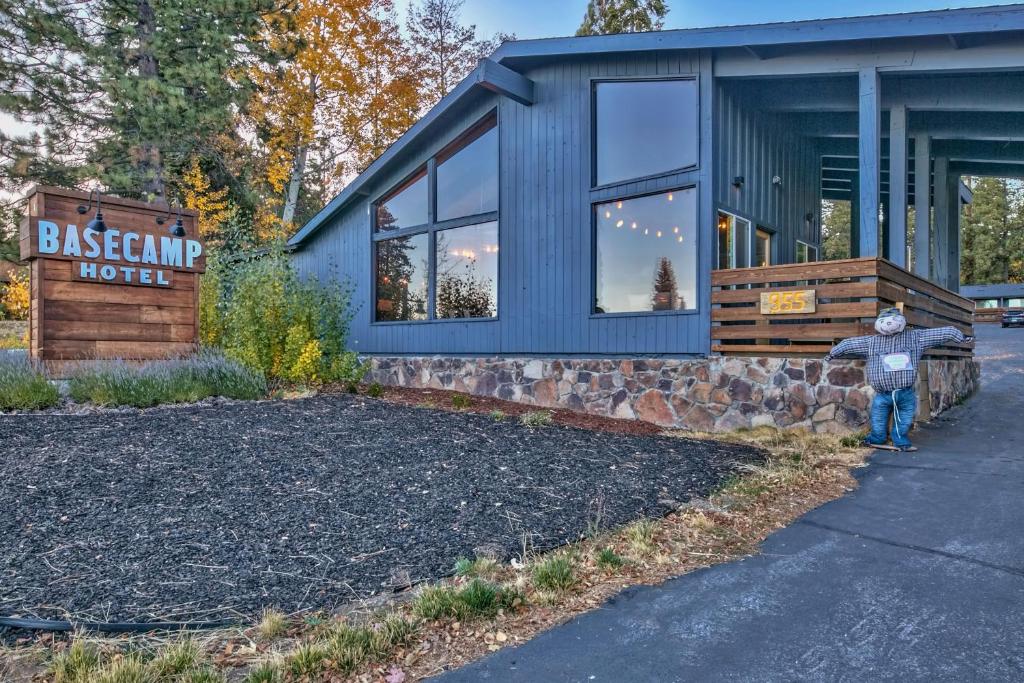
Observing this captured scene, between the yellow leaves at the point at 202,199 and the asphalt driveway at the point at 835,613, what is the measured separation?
16436 mm

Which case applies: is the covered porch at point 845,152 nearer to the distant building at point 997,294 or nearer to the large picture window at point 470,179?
→ the large picture window at point 470,179

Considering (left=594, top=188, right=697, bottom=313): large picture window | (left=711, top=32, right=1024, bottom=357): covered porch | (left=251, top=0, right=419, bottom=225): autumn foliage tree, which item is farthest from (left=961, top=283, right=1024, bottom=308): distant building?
(left=594, top=188, right=697, bottom=313): large picture window

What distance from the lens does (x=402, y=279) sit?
11273 millimetres

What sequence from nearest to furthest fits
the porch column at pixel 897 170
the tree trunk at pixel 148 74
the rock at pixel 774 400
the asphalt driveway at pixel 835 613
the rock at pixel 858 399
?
the asphalt driveway at pixel 835 613
the rock at pixel 858 399
the rock at pixel 774 400
the porch column at pixel 897 170
the tree trunk at pixel 148 74

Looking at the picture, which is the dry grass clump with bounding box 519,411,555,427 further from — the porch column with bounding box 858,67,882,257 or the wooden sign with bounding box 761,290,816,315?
the porch column with bounding box 858,67,882,257

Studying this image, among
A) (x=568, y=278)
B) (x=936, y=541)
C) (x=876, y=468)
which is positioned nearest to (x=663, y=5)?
(x=568, y=278)

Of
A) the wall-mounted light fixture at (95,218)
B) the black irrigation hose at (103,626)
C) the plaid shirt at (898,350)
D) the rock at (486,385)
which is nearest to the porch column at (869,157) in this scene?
the plaid shirt at (898,350)

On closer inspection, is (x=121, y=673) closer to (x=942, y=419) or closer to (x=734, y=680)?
(x=734, y=680)

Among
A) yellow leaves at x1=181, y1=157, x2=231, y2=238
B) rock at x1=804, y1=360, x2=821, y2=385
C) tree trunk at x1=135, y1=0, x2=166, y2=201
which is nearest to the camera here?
rock at x1=804, y1=360, x2=821, y2=385

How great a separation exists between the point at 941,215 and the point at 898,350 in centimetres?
715

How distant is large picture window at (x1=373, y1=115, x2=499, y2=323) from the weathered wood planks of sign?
3.50 metres

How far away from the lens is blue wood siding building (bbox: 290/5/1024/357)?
696 centimetres

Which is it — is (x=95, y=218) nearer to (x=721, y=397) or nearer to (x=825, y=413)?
(x=721, y=397)

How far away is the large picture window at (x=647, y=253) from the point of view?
305 inches
